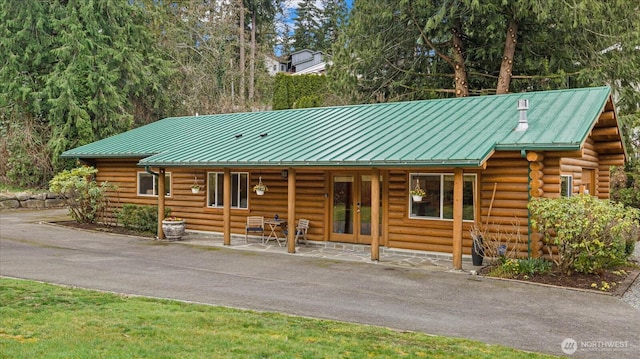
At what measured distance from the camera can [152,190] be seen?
17.7 m

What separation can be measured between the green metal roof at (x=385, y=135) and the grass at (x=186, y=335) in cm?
501

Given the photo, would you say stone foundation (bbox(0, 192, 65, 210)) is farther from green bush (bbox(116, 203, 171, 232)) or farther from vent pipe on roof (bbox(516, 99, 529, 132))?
vent pipe on roof (bbox(516, 99, 529, 132))

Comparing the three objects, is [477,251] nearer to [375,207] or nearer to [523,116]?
[375,207]

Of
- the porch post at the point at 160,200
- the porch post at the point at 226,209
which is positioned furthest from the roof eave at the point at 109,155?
the porch post at the point at 226,209

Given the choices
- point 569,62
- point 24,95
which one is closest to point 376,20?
point 569,62

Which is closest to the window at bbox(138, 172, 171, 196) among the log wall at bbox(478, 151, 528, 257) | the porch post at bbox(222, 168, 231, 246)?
the porch post at bbox(222, 168, 231, 246)

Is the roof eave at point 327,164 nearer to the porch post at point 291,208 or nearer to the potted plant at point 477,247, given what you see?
the porch post at point 291,208

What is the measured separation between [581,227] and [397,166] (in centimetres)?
371

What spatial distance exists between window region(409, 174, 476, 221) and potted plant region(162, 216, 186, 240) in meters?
6.94

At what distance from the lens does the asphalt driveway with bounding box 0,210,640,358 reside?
684 centimetres

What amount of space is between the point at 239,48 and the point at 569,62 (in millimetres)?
25346

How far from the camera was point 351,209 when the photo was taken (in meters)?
14.0

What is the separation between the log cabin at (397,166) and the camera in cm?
1100

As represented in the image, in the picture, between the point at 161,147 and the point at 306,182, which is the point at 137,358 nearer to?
the point at 306,182
